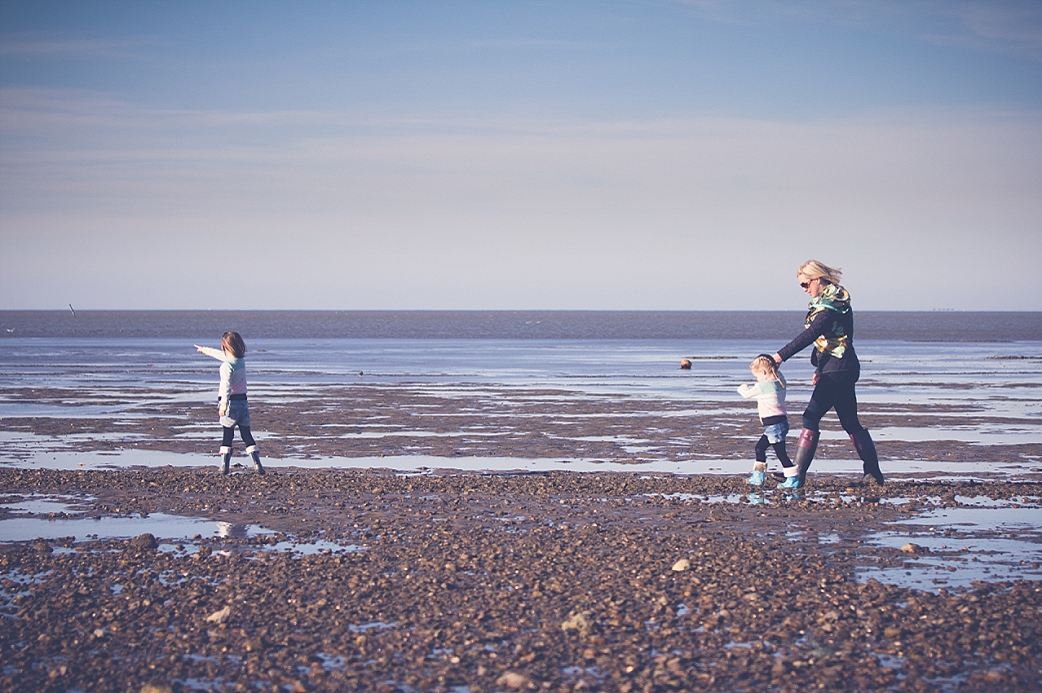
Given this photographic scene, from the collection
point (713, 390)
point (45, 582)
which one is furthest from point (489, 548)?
point (713, 390)

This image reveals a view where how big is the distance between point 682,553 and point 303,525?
3.65 metres

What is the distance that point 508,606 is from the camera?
724 cm

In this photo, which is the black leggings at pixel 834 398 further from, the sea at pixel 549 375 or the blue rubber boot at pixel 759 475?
Result: the sea at pixel 549 375

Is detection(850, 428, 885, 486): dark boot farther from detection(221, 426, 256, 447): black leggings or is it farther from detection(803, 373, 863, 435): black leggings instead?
detection(221, 426, 256, 447): black leggings

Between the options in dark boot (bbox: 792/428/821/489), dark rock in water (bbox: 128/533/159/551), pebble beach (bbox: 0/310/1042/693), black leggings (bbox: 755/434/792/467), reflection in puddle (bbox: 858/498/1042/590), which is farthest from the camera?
black leggings (bbox: 755/434/792/467)

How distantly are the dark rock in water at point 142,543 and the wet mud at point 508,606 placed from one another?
3cm

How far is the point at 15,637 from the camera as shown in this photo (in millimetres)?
6668

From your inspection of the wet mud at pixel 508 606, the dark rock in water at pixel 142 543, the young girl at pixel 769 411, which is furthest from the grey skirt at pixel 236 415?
the young girl at pixel 769 411

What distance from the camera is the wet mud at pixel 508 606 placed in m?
6.05

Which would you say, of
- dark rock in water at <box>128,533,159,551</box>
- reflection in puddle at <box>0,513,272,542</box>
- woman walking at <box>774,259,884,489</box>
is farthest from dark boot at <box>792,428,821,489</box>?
dark rock in water at <box>128,533,159,551</box>

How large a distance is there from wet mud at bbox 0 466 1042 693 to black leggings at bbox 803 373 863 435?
119 centimetres

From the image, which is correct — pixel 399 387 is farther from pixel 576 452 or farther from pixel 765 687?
pixel 765 687

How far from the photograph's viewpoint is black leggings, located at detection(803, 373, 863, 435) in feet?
38.6

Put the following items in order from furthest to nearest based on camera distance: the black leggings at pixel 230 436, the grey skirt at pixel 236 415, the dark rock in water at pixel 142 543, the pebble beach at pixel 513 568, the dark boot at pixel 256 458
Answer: the grey skirt at pixel 236 415 → the black leggings at pixel 230 436 → the dark boot at pixel 256 458 → the dark rock in water at pixel 142 543 → the pebble beach at pixel 513 568
